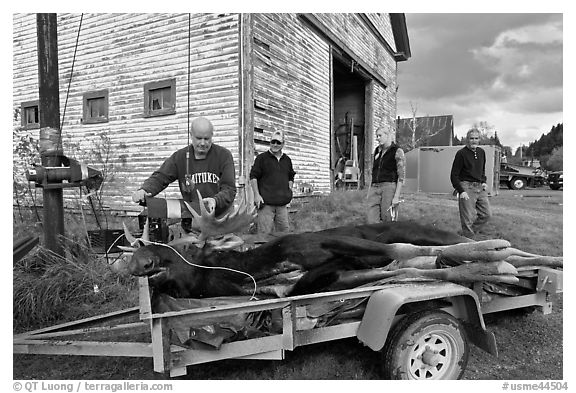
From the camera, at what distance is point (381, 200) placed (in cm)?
583

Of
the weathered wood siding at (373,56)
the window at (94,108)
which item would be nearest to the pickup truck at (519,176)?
the weathered wood siding at (373,56)

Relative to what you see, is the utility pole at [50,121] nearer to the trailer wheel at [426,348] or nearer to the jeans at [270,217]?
the jeans at [270,217]

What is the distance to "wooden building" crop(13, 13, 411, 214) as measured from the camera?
320 inches

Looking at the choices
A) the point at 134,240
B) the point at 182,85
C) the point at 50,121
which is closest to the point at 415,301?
the point at 134,240

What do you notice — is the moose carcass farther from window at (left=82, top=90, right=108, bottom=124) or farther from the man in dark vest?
window at (left=82, top=90, right=108, bottom=124)

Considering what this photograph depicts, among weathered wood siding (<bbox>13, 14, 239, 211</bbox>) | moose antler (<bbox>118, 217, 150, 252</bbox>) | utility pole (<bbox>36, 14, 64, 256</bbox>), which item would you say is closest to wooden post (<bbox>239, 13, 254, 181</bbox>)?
weathered wood siding (<bbox>13, 14, 239, 211</bbox>)

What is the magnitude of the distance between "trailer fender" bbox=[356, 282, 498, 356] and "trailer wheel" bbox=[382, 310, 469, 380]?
115 millimetres

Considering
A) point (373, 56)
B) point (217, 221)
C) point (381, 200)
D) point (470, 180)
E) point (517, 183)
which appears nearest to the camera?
point (217, 221)

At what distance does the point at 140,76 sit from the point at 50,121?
5221mm

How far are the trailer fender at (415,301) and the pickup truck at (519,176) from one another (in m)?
25.6

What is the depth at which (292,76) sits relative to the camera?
9.59 meters

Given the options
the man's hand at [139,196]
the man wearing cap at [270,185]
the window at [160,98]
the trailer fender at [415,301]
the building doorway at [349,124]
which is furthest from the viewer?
the building doorway at [349,124]

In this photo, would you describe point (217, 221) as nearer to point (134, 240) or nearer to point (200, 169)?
point (134, 240)

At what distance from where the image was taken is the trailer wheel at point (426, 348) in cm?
253
